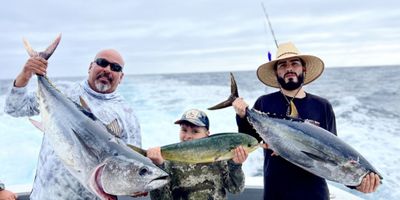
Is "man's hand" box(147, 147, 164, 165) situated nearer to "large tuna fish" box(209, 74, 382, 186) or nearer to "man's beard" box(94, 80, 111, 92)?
"man's beard" box(94, 80, 111, 92)

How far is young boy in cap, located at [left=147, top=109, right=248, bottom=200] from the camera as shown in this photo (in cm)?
285

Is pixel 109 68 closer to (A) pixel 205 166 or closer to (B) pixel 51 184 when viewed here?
(B) pixel 51 184

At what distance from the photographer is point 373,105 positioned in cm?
1659

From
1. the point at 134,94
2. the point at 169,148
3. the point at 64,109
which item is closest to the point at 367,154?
the point at 169,148

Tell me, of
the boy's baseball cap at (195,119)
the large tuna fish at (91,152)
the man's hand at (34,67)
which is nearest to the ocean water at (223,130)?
the boy's baseball cap at (195,119)

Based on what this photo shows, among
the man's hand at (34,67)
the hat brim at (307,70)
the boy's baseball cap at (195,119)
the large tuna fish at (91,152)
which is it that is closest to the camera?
the large tuna fish at (91,152)

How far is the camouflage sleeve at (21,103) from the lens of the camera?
233 centimetres

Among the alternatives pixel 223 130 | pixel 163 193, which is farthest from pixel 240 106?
pixel 223 130

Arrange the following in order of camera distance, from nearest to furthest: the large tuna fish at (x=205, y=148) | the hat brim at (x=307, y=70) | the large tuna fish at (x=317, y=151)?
the large tuna fish at (x=317, y=151)
the large tuna fish at (x=205, y=148)
the hat brim at (x=307, y=70)

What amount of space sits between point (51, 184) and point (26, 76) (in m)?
0.65

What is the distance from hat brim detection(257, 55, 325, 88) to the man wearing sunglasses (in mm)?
1122

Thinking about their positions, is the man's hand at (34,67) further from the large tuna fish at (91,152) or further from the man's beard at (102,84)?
the man's beard at (102,84)

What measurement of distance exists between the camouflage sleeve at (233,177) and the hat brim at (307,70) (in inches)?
30.0

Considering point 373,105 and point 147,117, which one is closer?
point 147,117
